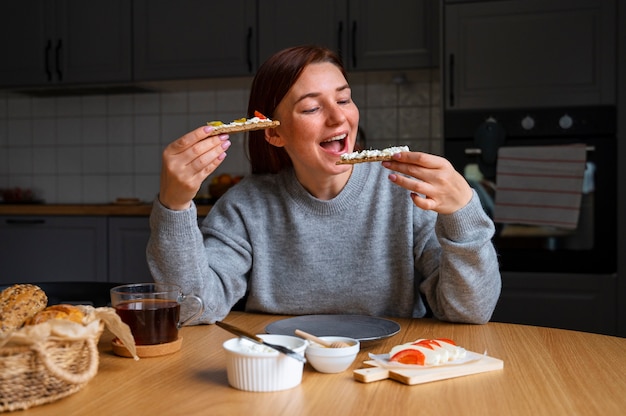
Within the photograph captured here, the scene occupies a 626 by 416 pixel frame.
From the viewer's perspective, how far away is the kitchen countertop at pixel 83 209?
3.35m

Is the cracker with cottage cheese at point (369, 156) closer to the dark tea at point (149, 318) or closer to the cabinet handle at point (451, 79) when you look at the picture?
the dark tea at point (149, 318)

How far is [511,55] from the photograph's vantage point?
285 centimetres

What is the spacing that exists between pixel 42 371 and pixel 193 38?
9.47ft

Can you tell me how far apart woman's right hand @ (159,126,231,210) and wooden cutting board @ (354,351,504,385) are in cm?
48

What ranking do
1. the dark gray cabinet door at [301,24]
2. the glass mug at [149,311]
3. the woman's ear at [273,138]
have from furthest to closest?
the dark gray cabinet door at [301,24] < the woman's ear at [273,138] < the glass mug at [149,311]

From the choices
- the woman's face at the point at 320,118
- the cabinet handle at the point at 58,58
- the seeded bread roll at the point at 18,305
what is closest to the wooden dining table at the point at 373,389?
the seeded bread roll at the point at 18,305

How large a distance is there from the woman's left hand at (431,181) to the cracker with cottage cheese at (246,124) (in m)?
0.36

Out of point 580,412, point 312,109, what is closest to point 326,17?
point 312,109

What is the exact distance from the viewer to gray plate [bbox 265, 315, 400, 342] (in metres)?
1.19

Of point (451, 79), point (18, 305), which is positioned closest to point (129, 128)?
point (451, 79)

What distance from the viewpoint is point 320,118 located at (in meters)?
1.56

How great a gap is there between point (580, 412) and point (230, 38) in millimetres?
2941

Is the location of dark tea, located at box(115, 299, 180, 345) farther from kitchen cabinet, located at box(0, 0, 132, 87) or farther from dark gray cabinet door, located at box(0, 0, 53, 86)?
dark gray cabinet door, located at box(0, 0, 53, 86)

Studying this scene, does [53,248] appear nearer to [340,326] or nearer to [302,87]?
[302,87]
